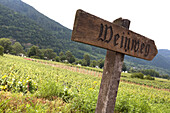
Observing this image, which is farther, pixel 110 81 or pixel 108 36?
pixel 110 81

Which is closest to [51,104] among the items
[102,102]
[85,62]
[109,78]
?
[102,102]

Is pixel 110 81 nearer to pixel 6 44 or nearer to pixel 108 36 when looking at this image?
pixel 108 36

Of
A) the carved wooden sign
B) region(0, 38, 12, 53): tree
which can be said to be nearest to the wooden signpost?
the carved wooden sign

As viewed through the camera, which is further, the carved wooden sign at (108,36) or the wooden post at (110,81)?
the wooden post at (110,81)

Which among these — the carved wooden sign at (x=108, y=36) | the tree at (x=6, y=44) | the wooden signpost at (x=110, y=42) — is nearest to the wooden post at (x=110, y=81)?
the wooden signpost at (x=110, y=42)

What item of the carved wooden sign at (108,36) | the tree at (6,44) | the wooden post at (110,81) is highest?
the tree at (6,44)

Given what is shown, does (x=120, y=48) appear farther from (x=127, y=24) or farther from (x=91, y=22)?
(x=91, y=22)

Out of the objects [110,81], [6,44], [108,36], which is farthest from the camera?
[6,44]

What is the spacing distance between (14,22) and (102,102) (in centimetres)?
13083

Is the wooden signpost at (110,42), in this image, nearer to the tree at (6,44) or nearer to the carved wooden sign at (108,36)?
the carved wooden sign at (108,36)

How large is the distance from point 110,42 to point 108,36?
9 cm

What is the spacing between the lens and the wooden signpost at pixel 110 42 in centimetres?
138

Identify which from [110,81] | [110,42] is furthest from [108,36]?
[110,81]

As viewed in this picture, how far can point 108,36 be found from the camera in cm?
159
